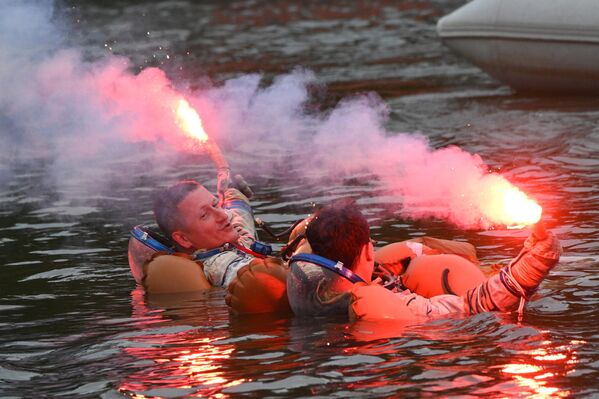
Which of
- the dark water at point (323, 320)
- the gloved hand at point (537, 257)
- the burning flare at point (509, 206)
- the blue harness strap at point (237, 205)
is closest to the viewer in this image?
the dark water at point (323, 320)

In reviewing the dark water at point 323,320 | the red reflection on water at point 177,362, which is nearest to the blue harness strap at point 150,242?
the dark water at point 323,320

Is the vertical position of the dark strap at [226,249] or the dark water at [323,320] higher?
the dark strap at [226,249]

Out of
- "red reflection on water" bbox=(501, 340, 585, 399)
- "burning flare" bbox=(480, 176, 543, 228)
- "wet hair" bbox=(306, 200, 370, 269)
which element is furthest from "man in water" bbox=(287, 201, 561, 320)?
"red reflection on water" bbox=(501, 340, 585, 399)

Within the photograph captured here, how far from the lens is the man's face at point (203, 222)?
9.30m

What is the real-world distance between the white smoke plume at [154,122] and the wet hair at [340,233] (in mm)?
2665

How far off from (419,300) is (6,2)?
25.4 ft

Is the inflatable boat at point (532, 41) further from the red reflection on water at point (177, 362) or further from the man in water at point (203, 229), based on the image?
the red reflection on water at point (177, 362)

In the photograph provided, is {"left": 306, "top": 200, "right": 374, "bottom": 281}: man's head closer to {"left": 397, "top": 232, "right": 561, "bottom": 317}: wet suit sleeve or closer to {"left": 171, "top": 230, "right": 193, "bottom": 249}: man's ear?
{"left": 397, "top": 232, "right": 561, "bottom": 317}: wet suit sleeve

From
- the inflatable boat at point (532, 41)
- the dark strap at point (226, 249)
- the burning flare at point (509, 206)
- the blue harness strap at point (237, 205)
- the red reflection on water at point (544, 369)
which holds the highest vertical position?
the inflatable boat at point (532, 41)

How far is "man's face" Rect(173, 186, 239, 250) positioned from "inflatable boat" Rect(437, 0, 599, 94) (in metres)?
8.25

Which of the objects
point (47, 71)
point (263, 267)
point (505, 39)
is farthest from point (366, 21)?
point (263, 267)

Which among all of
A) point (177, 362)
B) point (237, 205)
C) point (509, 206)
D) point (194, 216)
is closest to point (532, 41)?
point (237, 205)

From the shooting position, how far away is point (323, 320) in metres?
8.20

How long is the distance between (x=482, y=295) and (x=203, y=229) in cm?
226
